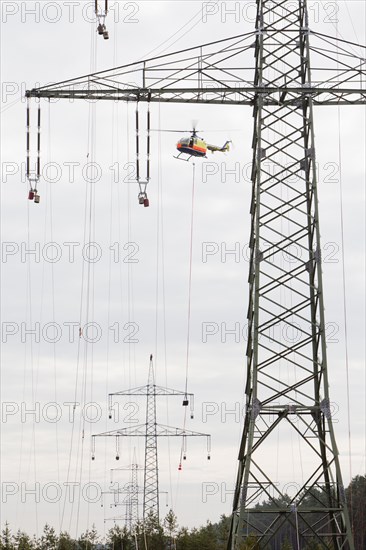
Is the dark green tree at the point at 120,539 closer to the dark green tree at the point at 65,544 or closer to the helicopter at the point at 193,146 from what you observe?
the dark green tree at the point at 65,544

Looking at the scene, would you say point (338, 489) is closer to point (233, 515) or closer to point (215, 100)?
point (233, 515)

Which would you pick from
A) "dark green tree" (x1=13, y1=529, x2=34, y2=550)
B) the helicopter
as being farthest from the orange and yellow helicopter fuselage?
"dark green tree" (x1=13, y1=529, x2=34, y2=550)

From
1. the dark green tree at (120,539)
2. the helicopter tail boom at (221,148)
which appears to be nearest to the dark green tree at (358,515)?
the dark green tree at (120,539)

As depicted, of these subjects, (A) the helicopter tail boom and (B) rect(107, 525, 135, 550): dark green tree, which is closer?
(A) the helicopter tail boom

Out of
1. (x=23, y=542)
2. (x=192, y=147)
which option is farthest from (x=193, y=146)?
(x=23, y=542)

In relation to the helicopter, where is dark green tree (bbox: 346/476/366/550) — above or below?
below

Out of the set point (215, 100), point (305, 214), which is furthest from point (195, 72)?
point (305, 214)

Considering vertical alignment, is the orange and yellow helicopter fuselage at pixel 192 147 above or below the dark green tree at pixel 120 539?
above

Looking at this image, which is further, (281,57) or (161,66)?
(281,57)

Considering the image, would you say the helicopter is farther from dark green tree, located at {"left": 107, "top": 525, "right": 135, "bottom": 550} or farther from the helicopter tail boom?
dark green tree, located at {"left": 107, "top": 525, "right": 135, "bottom": 550}

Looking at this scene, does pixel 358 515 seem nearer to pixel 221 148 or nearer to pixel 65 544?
pixel 65 544

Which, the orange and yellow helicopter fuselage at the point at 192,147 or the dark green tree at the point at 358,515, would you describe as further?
the dark green tree at the point at 358,515
